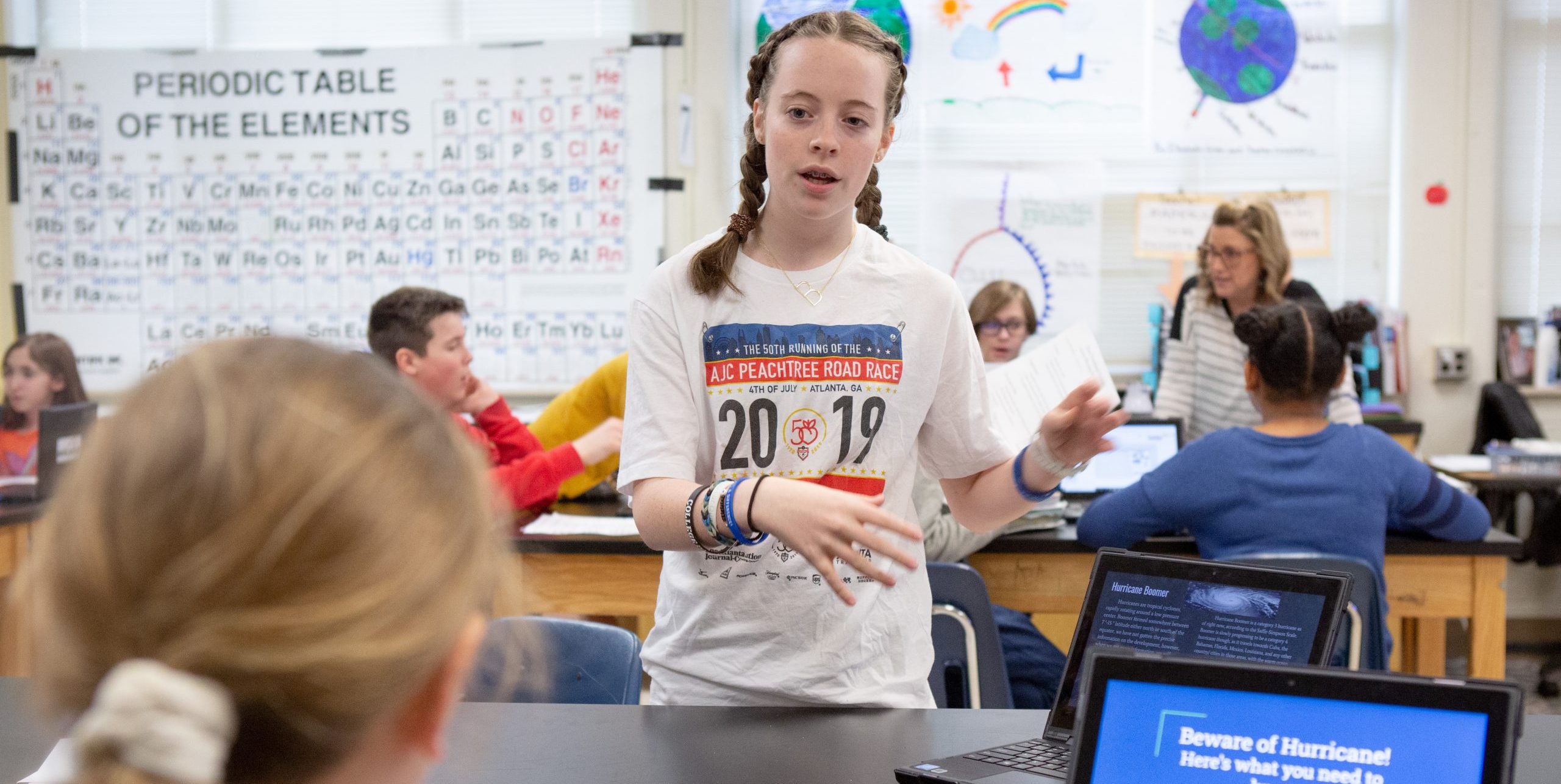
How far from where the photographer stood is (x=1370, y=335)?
4.66 metres

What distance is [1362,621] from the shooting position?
2217 mm

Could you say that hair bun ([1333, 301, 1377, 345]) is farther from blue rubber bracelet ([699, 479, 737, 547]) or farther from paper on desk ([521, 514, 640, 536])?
blue rubber bracelet ([699, 479, 737, 547])

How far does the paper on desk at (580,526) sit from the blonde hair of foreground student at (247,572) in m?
2.15

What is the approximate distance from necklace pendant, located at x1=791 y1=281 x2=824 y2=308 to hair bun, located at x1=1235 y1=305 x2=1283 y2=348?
54.8 inches

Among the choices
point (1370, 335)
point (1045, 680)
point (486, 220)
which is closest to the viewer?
point (1045, 680)

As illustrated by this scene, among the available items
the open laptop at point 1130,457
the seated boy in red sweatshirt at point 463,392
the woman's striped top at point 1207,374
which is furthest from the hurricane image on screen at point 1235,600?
the woman's striped top at point 1207,374

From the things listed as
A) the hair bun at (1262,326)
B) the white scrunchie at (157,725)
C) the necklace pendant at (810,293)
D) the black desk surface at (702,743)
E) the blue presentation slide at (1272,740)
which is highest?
the necklace pendant at (810,293)

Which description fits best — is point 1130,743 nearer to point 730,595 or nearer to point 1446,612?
point 730,595

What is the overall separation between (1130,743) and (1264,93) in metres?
4.52

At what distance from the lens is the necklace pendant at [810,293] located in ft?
4.54

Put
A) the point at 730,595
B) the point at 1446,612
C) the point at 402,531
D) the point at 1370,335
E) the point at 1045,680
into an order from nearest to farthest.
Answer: the point at 402,531 < the point at 730,595 < the point at 1045,680 < the point at 1446,612 < the point at 1370,335

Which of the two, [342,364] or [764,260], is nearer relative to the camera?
[342,364]

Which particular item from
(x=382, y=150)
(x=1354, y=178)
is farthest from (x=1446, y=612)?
(x=382, y=150)

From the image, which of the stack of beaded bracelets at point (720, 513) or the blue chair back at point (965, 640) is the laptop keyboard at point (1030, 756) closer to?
the stack of beaded bracelets at point (720, 513)
